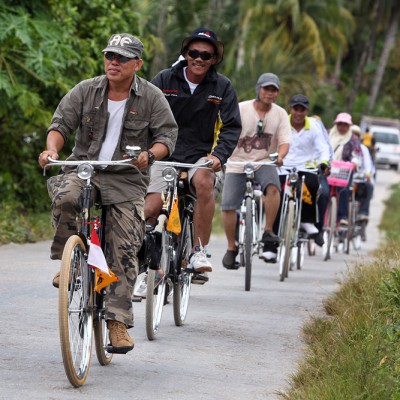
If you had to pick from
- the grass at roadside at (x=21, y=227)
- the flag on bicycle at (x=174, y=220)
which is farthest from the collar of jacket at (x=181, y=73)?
the grass at roadside at (x=21, y=227)

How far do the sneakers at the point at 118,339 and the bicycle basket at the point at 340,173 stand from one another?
10601mm

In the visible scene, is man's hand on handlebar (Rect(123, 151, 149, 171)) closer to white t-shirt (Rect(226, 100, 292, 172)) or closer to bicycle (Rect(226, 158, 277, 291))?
bicycle (Rect(226, 158, 277, 291))

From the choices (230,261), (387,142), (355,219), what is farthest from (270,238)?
(387,142)

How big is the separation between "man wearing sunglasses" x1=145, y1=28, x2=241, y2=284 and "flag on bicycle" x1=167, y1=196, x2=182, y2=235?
49cm

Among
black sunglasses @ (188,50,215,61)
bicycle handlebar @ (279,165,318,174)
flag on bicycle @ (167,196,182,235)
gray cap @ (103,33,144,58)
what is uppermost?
gray cap @ (103,33,144,58)

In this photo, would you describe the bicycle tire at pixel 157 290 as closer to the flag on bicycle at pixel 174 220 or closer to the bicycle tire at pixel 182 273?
the flag on bicycle at pixel 174 220

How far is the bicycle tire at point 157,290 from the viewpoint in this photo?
820 centimetres

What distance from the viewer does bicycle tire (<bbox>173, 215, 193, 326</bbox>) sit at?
8945 millimetres

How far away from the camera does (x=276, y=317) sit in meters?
9.94

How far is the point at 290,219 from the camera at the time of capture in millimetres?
13219

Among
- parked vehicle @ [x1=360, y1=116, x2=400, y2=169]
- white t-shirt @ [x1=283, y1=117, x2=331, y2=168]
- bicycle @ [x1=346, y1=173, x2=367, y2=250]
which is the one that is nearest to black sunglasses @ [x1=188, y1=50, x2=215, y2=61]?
white t-shirt @ [x1=283, y1=117, x2=331, y2=168]

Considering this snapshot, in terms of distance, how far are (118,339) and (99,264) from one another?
0.58 metres

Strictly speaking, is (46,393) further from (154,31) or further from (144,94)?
(154,31)

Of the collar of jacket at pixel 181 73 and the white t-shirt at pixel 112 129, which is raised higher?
the collar of jacket at pixel 181 73
